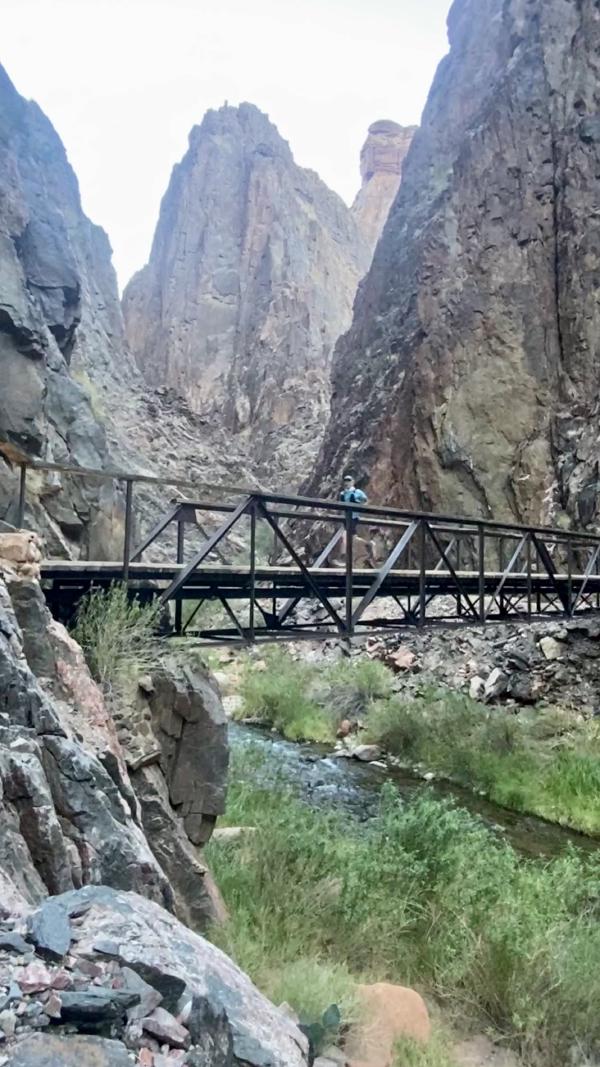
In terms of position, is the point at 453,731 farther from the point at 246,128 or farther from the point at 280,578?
the point at 246,128

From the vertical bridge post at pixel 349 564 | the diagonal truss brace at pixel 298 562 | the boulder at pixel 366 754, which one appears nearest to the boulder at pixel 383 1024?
the diagonal truss brace at pixel 298 562

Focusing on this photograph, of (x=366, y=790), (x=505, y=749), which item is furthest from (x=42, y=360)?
(x=505, y=749)

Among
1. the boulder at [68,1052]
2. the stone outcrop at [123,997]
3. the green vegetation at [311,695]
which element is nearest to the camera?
the boulder at [68,1052]

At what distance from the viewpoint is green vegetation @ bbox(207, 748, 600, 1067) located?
4715mm

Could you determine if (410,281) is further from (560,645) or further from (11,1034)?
(11,1034)

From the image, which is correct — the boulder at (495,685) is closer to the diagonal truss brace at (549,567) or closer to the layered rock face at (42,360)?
the diagonal truss brace at (549,567)

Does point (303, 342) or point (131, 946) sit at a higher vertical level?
point (303, 342)

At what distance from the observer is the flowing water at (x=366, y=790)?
1032cm

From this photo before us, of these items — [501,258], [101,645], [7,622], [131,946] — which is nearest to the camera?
[131,946]

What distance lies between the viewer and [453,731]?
543 inches

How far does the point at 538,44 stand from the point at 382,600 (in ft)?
75.8

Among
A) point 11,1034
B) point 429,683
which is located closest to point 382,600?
point 429,683

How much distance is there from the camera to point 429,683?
17.3 m

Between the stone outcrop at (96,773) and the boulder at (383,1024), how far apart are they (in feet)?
3.94
